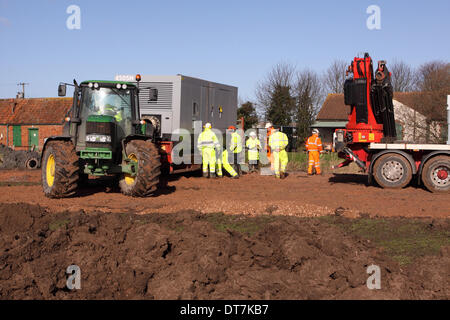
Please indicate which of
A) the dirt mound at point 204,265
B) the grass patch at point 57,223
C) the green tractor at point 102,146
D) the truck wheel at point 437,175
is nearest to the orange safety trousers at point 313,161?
the truck wheel at point 437,175

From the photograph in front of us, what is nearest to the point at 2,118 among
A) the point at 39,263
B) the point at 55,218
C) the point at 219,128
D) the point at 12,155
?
the point at 12,155

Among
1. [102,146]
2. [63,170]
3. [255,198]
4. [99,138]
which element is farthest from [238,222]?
[63,170]

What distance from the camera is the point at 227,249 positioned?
687 cm

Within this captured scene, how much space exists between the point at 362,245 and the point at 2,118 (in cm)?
4524

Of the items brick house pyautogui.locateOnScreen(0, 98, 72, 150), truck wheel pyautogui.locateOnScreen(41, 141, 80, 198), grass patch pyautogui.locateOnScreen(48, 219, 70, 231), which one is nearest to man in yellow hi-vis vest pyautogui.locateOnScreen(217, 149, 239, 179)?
truck wheel pyautogui.locateOnScreen(41, 141, 80, 198)

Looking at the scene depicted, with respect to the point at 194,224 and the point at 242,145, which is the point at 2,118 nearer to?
the point at 242,145

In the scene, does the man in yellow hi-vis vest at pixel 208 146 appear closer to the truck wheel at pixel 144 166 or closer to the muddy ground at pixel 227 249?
the truck wheel at pixel 144 166

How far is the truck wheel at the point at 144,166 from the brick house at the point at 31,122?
112ft

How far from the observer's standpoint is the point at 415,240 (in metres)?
8.20

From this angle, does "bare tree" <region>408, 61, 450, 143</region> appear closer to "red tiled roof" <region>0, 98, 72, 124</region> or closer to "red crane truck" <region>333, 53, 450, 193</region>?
"red crane truck" <region>333, 53, 450, 193</region>

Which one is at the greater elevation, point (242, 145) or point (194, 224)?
point (242, 145)

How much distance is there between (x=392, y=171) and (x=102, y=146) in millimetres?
7335
